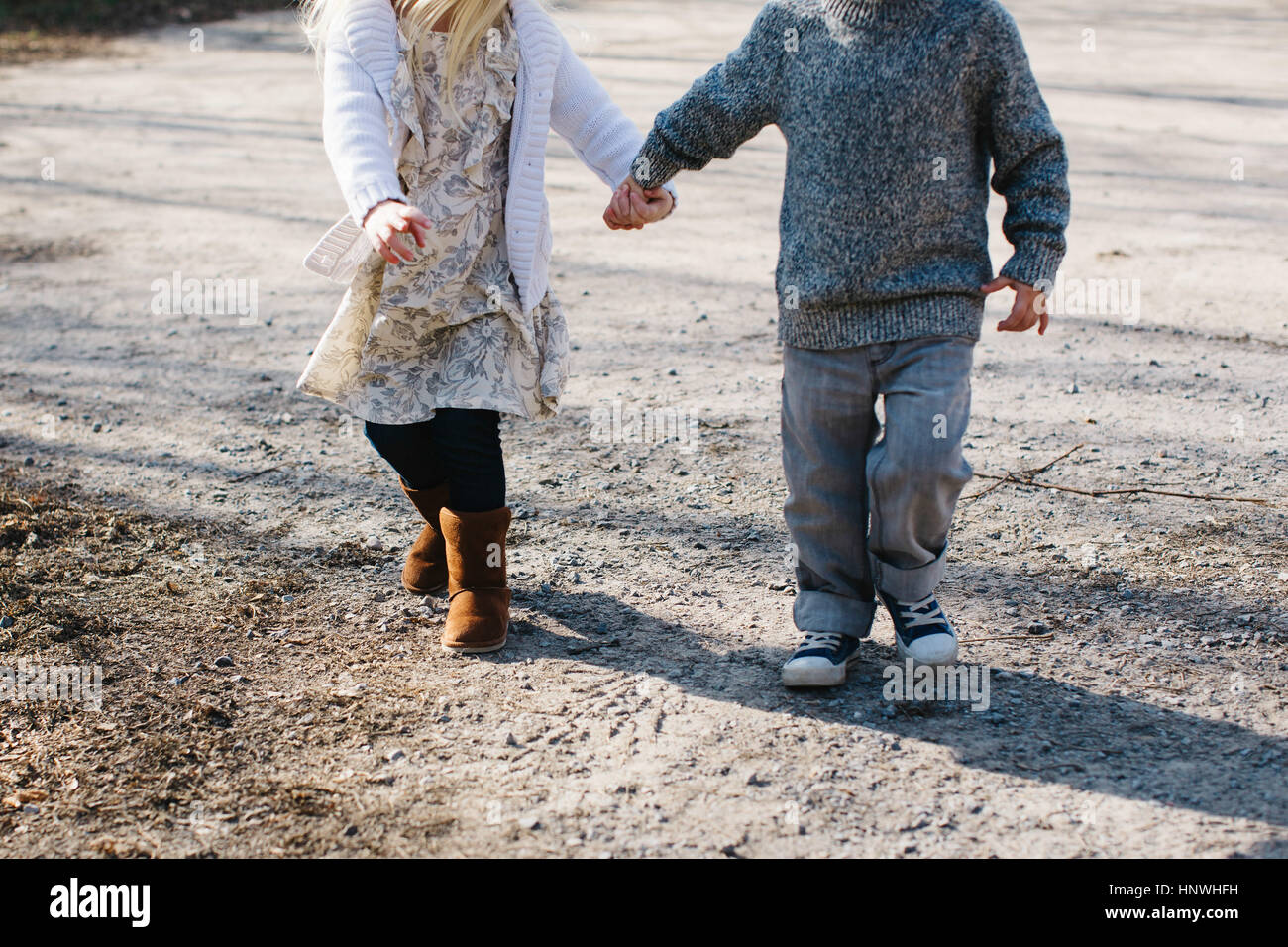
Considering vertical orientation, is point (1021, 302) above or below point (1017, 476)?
above

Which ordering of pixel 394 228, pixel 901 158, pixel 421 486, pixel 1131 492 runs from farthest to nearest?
1. pixel 1131 492
2. pixel 421 486
3. pixel 394 228
4. pixel 901 158

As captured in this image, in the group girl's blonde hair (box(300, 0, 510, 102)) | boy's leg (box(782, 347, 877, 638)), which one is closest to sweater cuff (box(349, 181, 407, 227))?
girl's blonde hair (box(300, 0, 510, 102))

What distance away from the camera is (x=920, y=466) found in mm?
2457

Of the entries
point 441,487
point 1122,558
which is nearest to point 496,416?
point 441,487

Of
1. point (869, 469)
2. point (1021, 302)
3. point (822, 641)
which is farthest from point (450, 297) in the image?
point (1021, 302)

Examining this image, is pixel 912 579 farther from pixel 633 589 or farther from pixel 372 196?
pixel 372 196

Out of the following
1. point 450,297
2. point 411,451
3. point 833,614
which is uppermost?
point 450,297

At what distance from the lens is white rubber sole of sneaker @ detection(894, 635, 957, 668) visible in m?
2.63

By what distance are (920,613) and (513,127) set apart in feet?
4.47

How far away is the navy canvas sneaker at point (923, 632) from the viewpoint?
2.64m

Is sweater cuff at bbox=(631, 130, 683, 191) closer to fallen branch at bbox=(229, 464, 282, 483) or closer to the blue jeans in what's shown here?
the blue jeans

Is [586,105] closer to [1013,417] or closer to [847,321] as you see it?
[847,321]

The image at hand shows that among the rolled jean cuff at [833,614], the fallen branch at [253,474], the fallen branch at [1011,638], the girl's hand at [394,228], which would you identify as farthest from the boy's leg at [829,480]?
the fallen branch at [253,474]

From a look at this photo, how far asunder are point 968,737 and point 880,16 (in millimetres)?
1379
